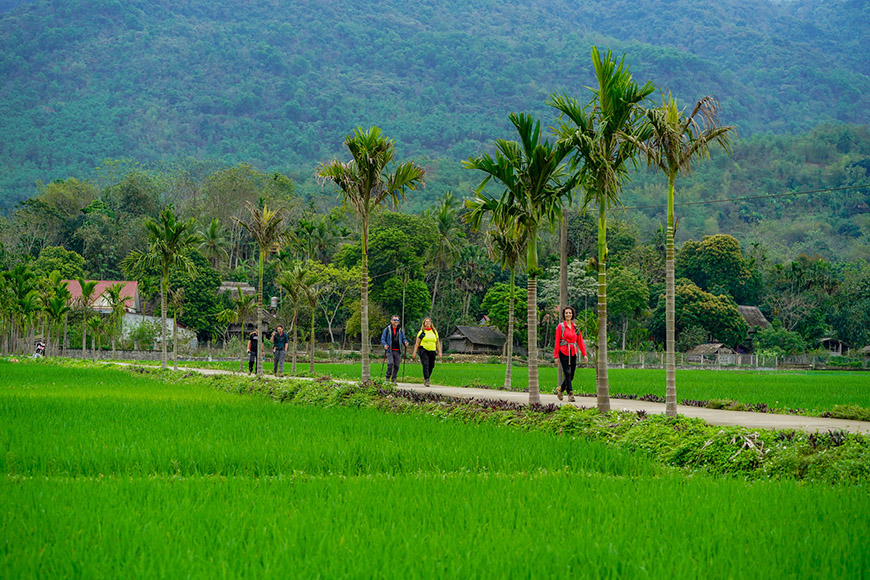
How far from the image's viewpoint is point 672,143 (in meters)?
12.0

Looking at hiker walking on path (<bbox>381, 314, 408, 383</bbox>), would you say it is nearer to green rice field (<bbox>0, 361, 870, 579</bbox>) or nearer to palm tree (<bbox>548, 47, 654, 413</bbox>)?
palm tree (<bbox>548, 47, 654, 413</bbox>)

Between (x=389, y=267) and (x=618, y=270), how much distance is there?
20543 millimetres

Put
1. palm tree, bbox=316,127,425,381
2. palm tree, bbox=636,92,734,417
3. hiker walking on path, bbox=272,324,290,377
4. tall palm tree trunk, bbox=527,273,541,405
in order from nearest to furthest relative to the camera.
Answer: palm tree, bbox=636,92,734,417
tall palm tree trunk, bbox=527,273,541,405
palm tree, bbox=316,127,425,381
hiker walking on path, bbox=272,324,290,377

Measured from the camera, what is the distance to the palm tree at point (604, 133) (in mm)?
12516

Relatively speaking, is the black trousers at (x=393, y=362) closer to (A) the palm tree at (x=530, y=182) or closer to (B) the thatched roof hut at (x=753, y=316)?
(A) the palm tree at (x=530, y=182)

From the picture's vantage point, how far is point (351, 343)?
252 ft

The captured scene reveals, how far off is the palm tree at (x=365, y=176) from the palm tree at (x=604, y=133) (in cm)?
710

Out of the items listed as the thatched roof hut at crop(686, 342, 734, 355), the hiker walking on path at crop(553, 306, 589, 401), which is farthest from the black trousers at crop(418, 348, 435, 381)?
the thatched roof hut at crop(686, 342, 734, 355)

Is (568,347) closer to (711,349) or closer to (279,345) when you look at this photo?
(279,345)

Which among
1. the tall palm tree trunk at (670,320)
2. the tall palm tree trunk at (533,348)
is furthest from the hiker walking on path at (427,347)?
the tall palm tree trunk at (670,320)

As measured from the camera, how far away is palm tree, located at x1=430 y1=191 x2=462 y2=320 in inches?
2990

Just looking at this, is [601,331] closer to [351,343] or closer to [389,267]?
[389,267]

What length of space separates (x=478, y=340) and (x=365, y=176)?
184ft

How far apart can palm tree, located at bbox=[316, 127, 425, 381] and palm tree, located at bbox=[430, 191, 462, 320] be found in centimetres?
5440
